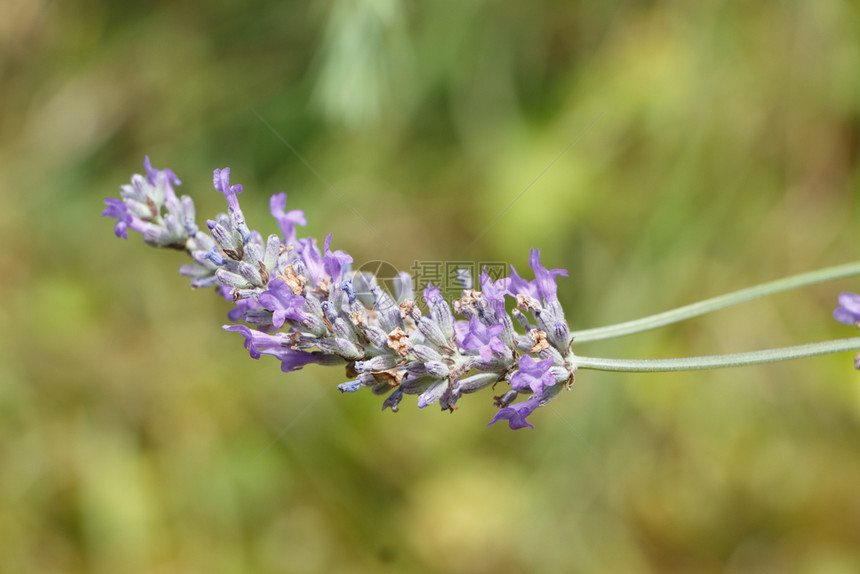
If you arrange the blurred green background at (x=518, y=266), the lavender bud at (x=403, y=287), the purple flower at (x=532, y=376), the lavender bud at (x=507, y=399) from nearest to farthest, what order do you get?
the purple flower at (x=532, y=376) < the lavender bud at (x=507, y=399) < the lavender bud at (x=403, y=287) < the blurred green background at (x=518, y=266)

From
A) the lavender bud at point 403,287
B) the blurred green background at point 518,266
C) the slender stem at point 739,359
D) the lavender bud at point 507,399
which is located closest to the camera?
the slender stem at point 739,359

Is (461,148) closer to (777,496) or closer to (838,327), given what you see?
(838,327)

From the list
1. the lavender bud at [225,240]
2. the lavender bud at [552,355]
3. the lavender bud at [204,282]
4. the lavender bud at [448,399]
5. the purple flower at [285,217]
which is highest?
the purple flower at [285,217]

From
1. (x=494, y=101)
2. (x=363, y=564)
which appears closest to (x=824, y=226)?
(x=494, y=101)

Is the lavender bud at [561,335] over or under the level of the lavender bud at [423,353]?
over

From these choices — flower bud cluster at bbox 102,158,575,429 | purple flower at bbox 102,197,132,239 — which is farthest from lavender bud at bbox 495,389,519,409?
purple flower at bbox 102,197,132,239

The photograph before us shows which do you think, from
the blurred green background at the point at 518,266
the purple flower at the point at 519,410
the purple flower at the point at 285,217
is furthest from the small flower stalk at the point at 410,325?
the blurred green background at the point at 518,266

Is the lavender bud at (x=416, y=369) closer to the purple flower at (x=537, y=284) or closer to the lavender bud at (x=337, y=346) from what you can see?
the lavender bud at (x=337, y=346)

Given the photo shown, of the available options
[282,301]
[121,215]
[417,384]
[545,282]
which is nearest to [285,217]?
[282,301]
